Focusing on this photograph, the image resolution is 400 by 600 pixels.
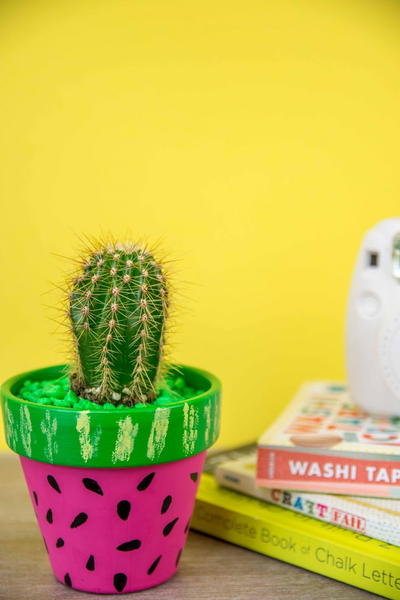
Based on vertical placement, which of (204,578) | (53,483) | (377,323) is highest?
(377,323)

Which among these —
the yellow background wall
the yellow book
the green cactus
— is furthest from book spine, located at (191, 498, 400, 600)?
the yellow background wall

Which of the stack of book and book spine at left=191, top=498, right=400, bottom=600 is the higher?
the stack of book

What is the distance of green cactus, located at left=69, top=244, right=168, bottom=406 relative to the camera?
A: 26.7 inches

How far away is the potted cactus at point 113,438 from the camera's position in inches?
25.7

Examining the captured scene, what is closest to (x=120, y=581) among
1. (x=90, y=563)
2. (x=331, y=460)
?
(x=90, y=563)

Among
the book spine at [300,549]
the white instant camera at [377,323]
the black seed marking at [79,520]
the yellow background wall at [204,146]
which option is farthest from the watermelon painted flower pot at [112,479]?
the yellow background wall at [204,146]

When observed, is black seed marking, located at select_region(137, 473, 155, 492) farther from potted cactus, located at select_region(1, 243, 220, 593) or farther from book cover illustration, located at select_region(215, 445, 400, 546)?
book cover illustration, located at select_region(215, 445, 400, 546)

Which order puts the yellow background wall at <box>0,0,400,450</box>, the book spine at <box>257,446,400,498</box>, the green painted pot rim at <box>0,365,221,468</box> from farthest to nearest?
the yellow background wall at <box>0,0,400,450</box>
the book spine at <box>257,446,400,498</box>
the green painted pot rim at <box>0,365,221,468</box>

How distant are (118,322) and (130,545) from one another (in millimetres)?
213

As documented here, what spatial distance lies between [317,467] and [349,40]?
0.71 m

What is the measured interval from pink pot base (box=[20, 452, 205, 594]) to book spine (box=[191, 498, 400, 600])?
0.37 feet

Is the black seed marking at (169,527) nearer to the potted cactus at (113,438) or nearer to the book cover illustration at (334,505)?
the potted cactus at (113,438)

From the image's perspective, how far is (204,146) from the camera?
1.16 meters

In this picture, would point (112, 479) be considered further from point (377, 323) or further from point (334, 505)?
point (377, 323)
